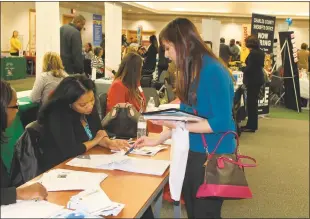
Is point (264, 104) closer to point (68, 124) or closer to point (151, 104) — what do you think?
point (151, 104)

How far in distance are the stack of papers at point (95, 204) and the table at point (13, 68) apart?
10.1 metres

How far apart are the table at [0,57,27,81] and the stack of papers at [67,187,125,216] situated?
1006cm

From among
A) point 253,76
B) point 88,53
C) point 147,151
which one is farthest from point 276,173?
point 88,53

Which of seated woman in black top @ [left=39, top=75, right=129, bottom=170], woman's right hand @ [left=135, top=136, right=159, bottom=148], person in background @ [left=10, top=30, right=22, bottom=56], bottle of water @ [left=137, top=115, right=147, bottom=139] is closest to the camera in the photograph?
woman's right hand @ [left=135, top=136, right=159, bottom=148]

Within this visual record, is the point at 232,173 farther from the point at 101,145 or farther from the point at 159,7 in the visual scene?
the point at 159,7

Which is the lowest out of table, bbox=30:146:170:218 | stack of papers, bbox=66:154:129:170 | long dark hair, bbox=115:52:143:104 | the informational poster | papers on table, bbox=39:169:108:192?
the informational poster

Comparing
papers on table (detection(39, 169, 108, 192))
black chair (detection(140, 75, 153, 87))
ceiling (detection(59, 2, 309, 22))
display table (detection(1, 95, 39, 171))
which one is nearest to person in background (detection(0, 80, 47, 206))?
papers on table (detection(39, 169, 108, 192))

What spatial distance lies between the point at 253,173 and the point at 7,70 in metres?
8.81

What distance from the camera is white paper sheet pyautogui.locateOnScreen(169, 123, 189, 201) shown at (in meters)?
1.70

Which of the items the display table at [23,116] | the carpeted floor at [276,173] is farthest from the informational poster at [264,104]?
the display table at [23,116]

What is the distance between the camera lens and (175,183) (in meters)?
1.74

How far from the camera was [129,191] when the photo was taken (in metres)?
1.71

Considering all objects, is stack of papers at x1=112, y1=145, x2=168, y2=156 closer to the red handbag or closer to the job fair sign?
the red handbag

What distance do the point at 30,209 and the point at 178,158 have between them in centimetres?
62
